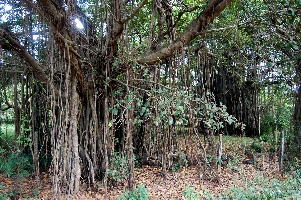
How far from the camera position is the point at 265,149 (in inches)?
259

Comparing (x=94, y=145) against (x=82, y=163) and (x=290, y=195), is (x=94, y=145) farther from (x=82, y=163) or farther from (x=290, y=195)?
(x=290, y=195)

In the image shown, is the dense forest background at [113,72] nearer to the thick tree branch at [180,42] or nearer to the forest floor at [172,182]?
Result: the thick tree branch at [180,42]

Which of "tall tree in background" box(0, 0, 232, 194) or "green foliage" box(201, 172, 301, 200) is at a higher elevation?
"tall tree in background" box(0, 0, 232, 194)

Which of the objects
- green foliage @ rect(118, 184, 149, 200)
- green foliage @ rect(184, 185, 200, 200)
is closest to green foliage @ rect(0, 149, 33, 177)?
green foliage @ rect(118, 184, 149, 200)

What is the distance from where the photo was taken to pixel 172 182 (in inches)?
177

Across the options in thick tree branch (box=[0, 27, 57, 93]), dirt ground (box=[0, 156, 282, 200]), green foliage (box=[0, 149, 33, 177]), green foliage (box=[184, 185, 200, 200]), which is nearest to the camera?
green foliage (box=[184, 185, 200, 200])

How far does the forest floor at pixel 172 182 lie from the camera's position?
3.80 metres

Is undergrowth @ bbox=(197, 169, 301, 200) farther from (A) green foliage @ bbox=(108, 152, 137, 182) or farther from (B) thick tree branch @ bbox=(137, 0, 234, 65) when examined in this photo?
(B) thick tree branch @ bbox=(137, 0, 234, 65)

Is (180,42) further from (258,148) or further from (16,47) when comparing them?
(258,148)

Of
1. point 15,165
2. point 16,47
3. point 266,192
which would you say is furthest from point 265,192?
point 15,165

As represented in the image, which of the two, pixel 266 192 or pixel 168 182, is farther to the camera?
pixel 168 182

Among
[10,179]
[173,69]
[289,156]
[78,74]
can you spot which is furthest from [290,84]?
[10,179]

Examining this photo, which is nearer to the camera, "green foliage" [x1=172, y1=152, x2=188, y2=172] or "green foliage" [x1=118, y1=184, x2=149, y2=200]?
"green foliage" [x1=118, y1=184, x2=149, y2=200]

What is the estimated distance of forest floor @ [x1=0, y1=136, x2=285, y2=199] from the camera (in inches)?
150
